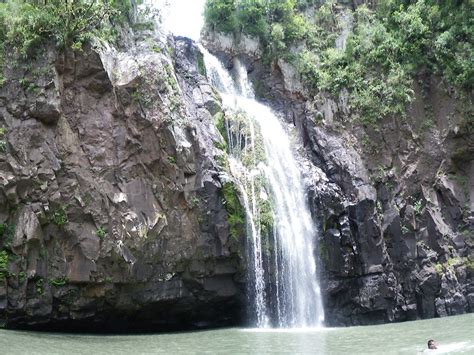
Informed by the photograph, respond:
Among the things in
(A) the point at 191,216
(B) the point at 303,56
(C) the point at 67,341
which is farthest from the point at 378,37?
(C) the point at 67,341

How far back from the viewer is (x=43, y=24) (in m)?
18.0

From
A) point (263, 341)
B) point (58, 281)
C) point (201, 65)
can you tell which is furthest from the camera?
point (201, 65)

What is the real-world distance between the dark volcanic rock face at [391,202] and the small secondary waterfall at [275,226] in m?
0.66

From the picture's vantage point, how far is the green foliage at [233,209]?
65.3 feet

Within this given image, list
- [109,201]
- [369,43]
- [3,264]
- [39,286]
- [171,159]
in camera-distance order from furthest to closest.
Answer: [369,43], [171,159], [109,201], [39,286], [3,264]

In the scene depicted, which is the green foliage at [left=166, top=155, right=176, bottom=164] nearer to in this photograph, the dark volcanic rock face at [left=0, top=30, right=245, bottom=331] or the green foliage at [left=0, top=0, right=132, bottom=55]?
the dark volcanic rock face at [left=0, top=30, right=245, bottom=331]

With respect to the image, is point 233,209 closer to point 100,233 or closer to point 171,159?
point 171,159

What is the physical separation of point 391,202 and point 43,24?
51.7ft

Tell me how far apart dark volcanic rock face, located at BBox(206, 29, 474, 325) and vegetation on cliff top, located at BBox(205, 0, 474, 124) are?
753 mm

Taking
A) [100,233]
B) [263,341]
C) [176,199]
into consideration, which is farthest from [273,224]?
[100,233]

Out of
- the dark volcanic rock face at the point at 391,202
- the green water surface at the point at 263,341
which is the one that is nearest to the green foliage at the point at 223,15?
the dark volcanic rock face at the point at 391,202

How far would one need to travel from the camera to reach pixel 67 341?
1523 centimetres

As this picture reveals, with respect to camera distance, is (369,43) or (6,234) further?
(369,43)

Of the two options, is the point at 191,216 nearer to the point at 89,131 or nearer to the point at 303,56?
the point at 89,131
